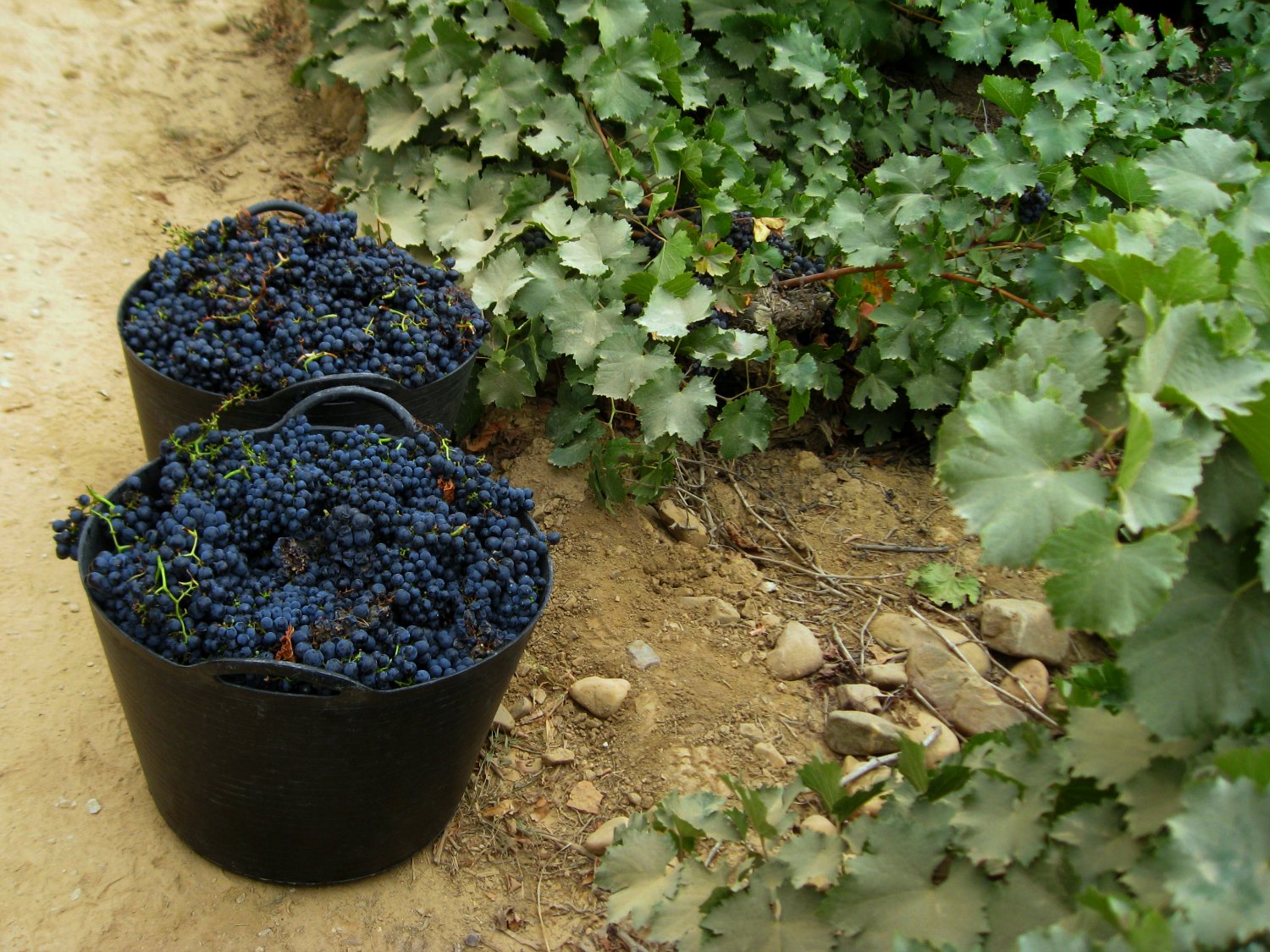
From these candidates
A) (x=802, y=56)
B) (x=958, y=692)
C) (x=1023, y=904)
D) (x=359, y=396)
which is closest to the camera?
(x=1023, y=904)

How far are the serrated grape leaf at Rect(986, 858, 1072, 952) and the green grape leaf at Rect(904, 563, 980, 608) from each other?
1.29 metres

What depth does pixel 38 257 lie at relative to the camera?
321cm

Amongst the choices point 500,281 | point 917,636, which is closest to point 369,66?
point 500,281

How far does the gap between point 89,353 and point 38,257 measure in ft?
1.39

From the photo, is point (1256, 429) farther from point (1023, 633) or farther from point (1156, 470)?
point (1023, 633)

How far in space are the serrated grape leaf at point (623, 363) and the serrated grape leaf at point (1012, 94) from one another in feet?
3.65

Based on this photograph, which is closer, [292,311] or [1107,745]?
[1107,745]

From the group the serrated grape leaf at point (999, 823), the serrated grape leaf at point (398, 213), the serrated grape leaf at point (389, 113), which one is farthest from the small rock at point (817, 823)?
the serrated grape leaf at point (389, 113)

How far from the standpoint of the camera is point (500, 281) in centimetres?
279

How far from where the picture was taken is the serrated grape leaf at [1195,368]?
1.16m

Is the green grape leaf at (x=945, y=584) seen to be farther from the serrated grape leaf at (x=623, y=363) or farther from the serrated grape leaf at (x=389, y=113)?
the serrated grape leaf at (x=389, y=113)

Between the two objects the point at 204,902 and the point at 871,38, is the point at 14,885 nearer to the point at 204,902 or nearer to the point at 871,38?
the point at 204,902

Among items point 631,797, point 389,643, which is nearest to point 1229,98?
point 631,797

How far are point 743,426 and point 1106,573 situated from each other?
5.12 feet
